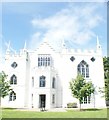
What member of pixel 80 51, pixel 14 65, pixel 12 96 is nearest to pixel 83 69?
pixel 80 51

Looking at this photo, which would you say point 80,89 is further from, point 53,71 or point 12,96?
point 12,96

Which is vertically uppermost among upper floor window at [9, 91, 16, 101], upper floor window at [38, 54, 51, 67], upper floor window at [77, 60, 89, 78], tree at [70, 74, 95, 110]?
upper floor window at [38, 54, 51, 67]

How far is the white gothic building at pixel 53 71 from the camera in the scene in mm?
31812

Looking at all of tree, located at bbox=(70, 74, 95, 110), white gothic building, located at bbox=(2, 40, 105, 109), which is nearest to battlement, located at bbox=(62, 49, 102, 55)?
white gothic building, located at bbox=(2, 40, 105, 109)

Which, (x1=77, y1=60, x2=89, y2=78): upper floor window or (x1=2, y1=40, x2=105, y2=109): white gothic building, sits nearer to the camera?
(x1=2, y1=40, x2=105, y2=109): white gothic building

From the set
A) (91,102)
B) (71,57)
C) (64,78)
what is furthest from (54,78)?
(91,102)

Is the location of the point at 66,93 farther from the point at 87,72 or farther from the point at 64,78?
the point at 87,72

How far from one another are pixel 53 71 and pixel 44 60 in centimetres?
217

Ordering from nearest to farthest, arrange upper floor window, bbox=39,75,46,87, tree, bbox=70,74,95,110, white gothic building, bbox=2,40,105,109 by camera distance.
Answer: tree, bbox=70,74,95,110 → upper floor window, bbox=39,75,46,87 → white gothic building, bbox=2,40,105,109

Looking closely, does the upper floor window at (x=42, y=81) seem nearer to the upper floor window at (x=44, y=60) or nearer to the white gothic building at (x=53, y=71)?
the white gothic building at (x=53, y=71)

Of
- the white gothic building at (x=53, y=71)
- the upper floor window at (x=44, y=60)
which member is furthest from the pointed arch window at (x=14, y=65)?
the upper floor window at (x=44, y=60)

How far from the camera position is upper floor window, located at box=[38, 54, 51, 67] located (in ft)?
108

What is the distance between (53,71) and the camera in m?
31.9

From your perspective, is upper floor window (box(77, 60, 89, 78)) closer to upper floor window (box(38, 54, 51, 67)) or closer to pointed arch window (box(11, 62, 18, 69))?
upper floor window (box(38, 54, 51, 67))
